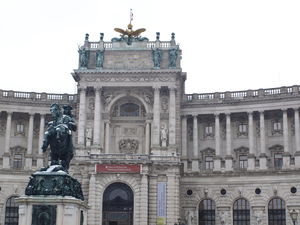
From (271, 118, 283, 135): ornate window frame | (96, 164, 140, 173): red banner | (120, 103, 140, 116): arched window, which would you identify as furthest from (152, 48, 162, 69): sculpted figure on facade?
(271, 118, 283, 135): ornate window frame

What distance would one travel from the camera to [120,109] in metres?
67.2

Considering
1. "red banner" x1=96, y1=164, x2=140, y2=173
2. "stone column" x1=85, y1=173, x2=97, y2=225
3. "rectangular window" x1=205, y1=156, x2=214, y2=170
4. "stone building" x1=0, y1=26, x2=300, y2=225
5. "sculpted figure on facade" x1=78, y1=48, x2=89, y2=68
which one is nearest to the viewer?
"stone column" x1=85, y1=173, x2=97, y2=225

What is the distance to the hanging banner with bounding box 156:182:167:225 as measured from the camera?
59812mm

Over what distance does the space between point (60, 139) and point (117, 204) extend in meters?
34.3

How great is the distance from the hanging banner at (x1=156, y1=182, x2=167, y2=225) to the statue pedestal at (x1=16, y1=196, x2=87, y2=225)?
114 ft

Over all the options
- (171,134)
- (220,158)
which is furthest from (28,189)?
(220,158)

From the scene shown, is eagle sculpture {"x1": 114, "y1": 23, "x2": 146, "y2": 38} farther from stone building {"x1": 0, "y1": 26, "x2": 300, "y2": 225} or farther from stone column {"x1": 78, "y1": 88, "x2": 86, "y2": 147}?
stone column {"x1": 78, "y1": 88, "x2": 86, "y2": 147}

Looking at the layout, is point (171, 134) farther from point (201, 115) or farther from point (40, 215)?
point (40, 215)

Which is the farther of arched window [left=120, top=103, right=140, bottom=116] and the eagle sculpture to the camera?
the eagle sculpture

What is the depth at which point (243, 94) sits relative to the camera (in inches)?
2672

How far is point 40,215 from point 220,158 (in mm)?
42547

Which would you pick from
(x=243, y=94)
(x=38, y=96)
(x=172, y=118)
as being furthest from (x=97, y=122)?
(x=243, y=94)

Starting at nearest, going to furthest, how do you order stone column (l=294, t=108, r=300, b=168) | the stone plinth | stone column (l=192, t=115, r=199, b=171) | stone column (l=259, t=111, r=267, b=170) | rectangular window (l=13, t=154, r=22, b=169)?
the stone plinth, stone column (l=294, t=108, r=300, b=168), stone column (l=259, t=111, r=267, b=170), stone column (l=192, t=115, r=199, b=171), rectangular window (l=13, t=154, r=22, b=169)

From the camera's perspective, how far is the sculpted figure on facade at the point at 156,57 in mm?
65688
